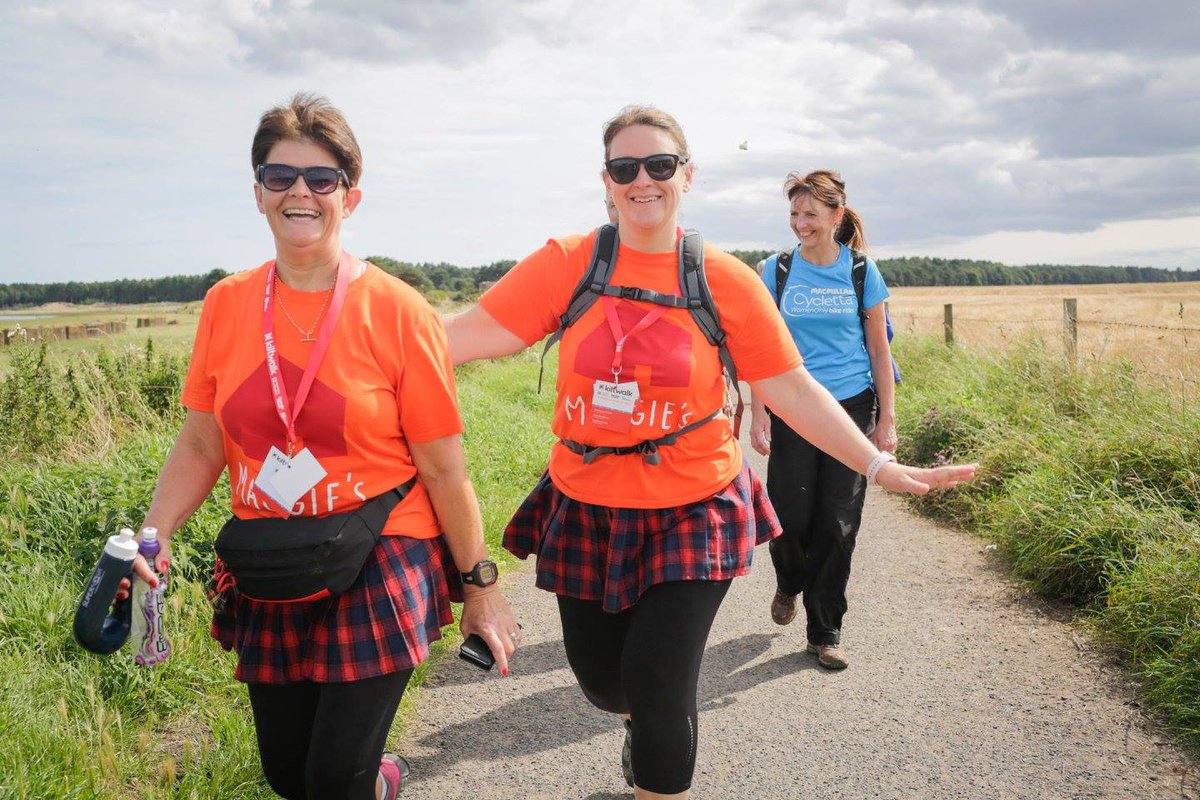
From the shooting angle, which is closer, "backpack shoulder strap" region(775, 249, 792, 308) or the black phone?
the black phone

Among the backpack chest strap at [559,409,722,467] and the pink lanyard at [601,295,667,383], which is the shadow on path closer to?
the backpack chest strap at [559,409,722,467]

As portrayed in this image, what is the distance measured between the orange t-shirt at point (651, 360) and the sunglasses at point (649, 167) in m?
0.22

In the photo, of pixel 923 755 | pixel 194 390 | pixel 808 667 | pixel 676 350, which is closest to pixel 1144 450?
pixel 808 667

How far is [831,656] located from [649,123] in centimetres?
266

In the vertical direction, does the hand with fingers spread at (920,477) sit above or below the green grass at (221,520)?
above

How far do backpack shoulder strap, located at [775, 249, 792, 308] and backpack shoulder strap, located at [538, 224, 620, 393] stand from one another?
1948 millimetres

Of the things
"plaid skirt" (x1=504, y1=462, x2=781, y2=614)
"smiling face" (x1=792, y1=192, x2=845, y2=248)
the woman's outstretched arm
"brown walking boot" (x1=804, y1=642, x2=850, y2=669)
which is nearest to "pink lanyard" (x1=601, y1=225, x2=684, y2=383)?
the woman's outstretched arm

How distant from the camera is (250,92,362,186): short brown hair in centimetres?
231

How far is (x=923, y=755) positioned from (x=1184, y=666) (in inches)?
46.6

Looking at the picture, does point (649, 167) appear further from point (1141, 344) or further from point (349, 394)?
point (1141, 344)

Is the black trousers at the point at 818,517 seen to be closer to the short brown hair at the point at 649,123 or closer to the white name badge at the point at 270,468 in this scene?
the short brown hair at the point at 649,123

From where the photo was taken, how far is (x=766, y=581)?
227 inches

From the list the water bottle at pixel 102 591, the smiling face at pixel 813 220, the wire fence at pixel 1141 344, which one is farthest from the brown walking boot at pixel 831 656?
the wire fence at pixel 1141 344

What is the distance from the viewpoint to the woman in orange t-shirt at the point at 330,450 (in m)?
2.24
